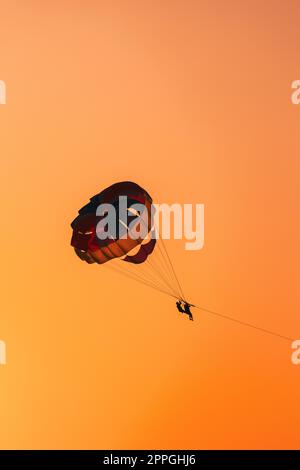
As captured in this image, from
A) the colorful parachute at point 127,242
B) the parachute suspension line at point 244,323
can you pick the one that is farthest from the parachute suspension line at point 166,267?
the parachute suspension line at point 244,323

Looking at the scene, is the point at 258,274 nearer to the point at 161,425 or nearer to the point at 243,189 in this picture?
the point at 243,189

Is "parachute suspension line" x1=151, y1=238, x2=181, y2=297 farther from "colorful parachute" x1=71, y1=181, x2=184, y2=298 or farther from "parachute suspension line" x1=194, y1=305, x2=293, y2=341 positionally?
"parachute suspension line" x1=194, y1=305, x2=293, y2=341

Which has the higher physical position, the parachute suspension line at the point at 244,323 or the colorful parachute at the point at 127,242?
the colorful parachute at the point at 127,242

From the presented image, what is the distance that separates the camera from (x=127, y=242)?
382 centimetres

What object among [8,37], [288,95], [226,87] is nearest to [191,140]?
[226,87]

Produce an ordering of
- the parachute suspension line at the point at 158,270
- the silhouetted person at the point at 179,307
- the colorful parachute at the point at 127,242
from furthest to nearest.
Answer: the parachute suspension line at the point at 158,270, the silhouetted person at the point at 179,307, the colorful parachute at the point at 127,242

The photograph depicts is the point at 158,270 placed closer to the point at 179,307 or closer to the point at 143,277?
the point at 143,277

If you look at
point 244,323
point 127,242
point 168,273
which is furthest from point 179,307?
point 127,242

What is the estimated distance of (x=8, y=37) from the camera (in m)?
4.15

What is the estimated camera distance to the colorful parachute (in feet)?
12.5

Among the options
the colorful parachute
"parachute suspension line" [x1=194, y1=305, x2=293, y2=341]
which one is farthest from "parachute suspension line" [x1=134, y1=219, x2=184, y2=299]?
"parachute suspension line" [x1=194, y1=305, x2=293, y2=341]

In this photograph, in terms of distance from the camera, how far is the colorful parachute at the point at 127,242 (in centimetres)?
382

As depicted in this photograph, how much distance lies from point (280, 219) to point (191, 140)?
0.95 meters

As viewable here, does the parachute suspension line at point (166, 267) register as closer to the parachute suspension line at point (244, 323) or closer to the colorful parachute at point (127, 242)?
the colorful parachute at point (127, 242)
